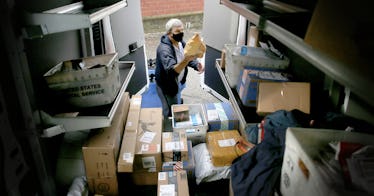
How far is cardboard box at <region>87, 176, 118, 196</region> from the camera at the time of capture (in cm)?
215

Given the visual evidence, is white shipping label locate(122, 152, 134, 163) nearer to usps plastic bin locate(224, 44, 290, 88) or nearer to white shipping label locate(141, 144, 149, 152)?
white shipping label locate(141, 144, 149, 152)

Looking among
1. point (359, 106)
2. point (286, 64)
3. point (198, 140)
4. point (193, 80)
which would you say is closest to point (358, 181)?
point (359, 106)

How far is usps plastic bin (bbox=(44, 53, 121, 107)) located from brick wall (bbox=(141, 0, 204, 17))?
5.22 metres

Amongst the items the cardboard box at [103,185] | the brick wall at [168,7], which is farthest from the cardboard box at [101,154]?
the brick wall at [168,7]

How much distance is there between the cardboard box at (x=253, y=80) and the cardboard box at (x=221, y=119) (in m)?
0.93

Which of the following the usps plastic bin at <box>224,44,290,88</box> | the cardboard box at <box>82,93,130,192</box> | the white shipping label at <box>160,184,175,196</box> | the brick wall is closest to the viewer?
the usps plastic bin at <box>224,44,290,88</box>

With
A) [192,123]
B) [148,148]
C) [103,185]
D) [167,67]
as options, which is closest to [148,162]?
[148,148]

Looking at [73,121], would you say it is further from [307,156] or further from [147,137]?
[307,156]

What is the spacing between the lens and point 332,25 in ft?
2.54

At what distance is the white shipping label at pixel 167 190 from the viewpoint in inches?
83.9

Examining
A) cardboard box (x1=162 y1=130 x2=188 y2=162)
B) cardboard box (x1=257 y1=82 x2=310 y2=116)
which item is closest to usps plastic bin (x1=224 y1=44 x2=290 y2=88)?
cardboard box (x1=257 y1=82 x2=310 y2=116)

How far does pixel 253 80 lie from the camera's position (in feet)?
5.58

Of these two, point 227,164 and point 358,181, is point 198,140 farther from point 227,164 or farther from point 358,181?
point 358,181

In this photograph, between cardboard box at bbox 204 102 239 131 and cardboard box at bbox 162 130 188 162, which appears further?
cardboard box at bbox 204 102 239 131
